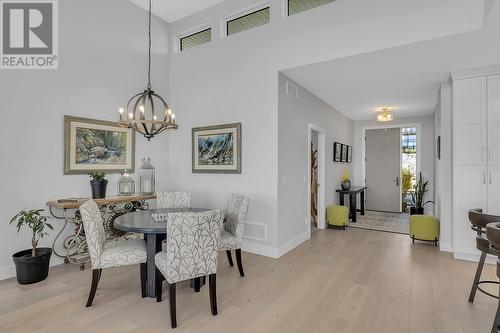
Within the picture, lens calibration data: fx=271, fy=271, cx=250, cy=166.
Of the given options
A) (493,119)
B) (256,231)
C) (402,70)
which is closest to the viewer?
(493,119)

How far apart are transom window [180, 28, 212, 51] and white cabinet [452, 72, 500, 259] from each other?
13.2 feet

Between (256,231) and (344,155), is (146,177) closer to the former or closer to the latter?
(256,231)

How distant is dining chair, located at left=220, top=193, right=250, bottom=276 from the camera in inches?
122

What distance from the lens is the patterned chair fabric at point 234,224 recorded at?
3098 millimetres

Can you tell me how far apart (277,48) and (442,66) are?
2.25 m

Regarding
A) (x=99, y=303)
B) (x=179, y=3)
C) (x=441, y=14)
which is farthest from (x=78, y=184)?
(x=441, y=14)

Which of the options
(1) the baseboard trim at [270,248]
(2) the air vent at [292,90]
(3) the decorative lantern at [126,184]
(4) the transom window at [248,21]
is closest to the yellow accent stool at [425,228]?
(1) the baseboard trim at [270,248]

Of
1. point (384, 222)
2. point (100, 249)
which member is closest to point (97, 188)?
point (100, 249)

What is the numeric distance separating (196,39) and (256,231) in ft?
12.1

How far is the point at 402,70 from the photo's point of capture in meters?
3.86

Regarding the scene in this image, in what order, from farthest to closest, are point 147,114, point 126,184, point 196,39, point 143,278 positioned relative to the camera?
point 196,39, point 147,114, point 126,184, point 143,278

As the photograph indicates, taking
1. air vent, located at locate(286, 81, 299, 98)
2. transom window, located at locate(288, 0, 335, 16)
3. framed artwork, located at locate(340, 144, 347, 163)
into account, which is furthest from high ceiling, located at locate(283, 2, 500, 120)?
framed artwork, located at locate(340, 144, 347, 163)

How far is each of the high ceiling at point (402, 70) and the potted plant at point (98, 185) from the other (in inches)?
122

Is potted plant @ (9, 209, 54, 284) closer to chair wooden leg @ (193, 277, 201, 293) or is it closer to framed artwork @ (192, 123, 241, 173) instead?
chair wooden leg @ (193, 277, 201, 293)
